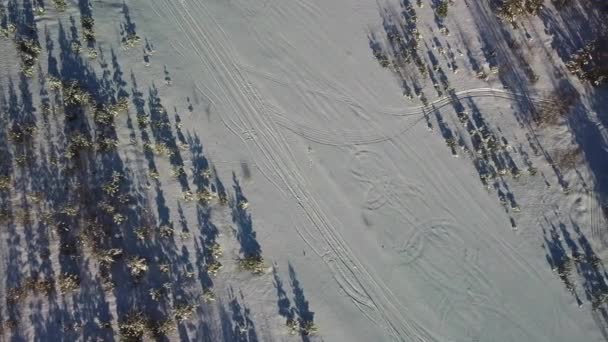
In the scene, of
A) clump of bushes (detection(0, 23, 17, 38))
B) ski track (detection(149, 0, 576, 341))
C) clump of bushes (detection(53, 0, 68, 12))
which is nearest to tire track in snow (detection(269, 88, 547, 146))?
ski track (detection(149, 0, 576, 341))

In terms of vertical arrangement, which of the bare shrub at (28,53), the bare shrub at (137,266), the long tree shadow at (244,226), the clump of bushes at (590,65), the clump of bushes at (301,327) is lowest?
the clump of bushes at (301,327)

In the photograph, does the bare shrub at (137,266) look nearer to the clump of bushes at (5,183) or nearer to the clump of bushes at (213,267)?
the clump of bushes at (213,267)

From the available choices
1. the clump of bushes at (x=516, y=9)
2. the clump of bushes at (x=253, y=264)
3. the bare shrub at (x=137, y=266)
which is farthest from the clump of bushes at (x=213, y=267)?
the clump of bushes at (x=516, y=9)

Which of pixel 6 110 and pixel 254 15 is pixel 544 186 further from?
pixel 6 110

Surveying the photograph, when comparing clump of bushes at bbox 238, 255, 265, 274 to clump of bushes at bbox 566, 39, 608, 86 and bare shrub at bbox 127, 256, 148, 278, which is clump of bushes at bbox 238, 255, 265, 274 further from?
clump of bushes at bbox 566, 39, 608, 86

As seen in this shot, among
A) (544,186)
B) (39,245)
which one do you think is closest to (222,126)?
(39,245)

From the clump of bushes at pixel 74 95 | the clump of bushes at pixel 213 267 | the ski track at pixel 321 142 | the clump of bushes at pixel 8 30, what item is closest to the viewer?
the clump of bushes at pixel 213 267
